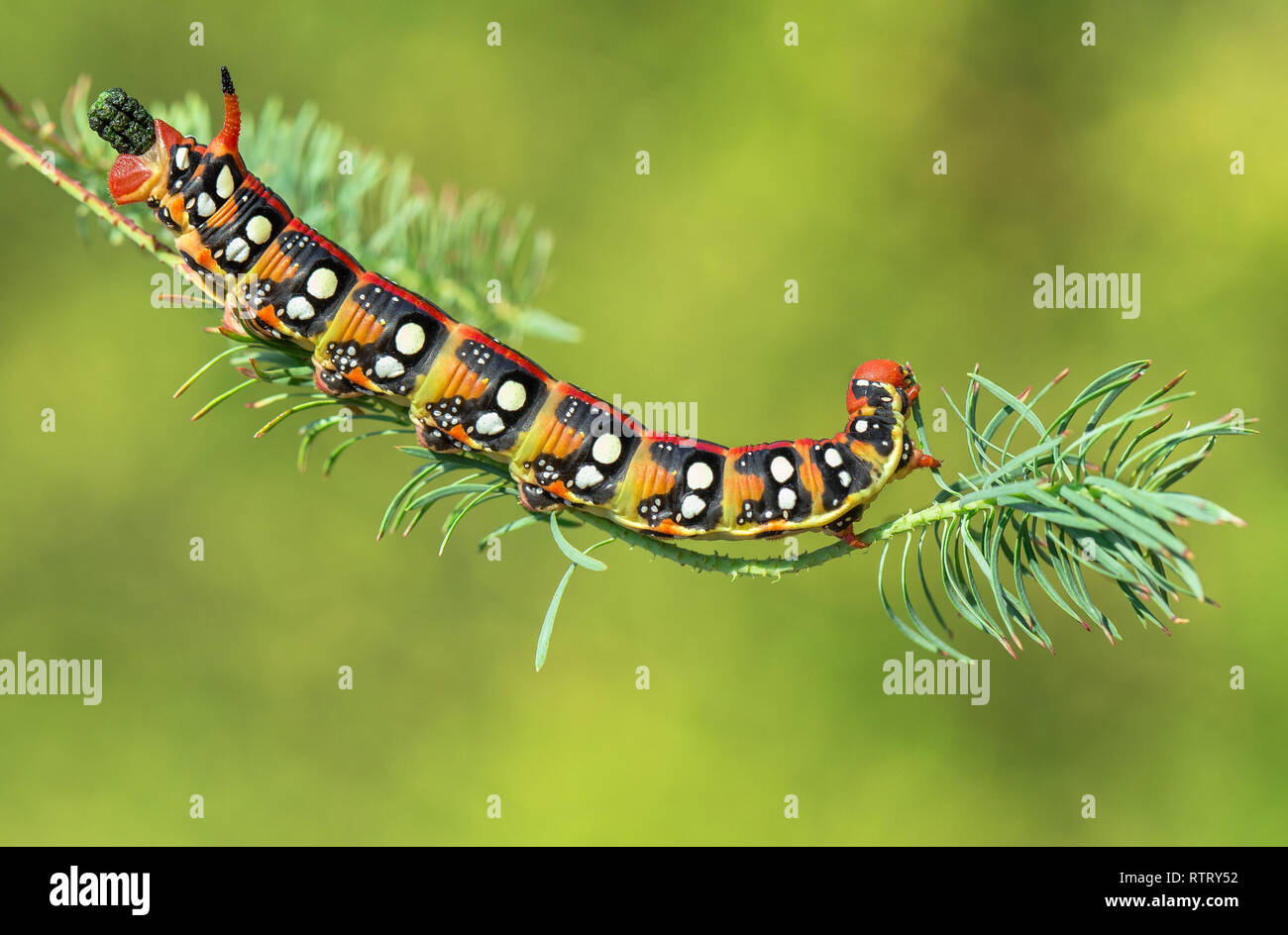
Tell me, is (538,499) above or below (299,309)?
below

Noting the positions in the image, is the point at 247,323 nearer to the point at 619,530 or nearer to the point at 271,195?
the point at 271,195

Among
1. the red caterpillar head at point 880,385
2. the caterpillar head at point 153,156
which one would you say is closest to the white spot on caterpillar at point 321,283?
the caterpillar head at point 153,156

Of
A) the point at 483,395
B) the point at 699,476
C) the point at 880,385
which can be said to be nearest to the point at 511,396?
the point at 483,395

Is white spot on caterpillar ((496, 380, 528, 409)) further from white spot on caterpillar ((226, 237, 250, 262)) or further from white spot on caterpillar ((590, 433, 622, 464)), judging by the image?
white spot on caterpillar ((226, 237, 250, 262))

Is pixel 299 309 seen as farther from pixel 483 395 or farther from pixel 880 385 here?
pixel 880 385

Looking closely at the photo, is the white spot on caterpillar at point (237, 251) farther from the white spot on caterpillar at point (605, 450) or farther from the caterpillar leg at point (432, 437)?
the white spot on caterpillar at point (605, 450)
